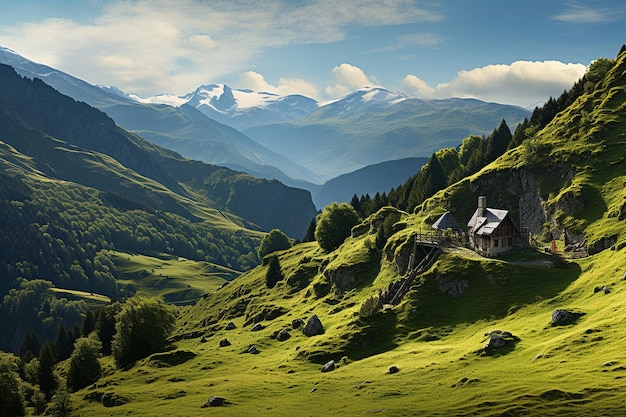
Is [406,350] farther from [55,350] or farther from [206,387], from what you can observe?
[55,350]

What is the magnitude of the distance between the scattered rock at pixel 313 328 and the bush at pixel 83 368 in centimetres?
4961

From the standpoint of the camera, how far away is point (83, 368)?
4636 inches

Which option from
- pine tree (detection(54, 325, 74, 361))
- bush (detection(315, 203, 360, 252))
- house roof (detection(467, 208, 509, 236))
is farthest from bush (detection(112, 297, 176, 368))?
house roof (detection(467, 208, 509, 236))

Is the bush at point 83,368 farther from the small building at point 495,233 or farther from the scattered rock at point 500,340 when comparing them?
the scattered rock at point 500,340

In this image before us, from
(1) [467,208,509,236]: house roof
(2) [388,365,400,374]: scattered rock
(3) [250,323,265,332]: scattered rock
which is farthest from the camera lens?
(3) [250,323,265,332]: scattered rock

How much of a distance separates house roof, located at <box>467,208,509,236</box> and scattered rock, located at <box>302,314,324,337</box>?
33444 mm

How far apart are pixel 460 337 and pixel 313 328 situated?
31.0 metres

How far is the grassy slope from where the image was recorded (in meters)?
55.0

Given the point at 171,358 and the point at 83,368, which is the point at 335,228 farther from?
the point at 83,368

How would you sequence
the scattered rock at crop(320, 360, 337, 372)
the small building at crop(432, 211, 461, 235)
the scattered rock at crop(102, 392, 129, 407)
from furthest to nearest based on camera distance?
1. the small building at crop(432, 211, 461, 235)
2. the scattered rock at crop(320, 360, 337, 372)
3. the scattered rock at crop(102, 392, 129, 407)

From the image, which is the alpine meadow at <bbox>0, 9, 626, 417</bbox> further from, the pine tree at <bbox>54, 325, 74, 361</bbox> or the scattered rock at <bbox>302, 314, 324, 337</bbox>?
the pine tree at <bbox>54, 325, 74, 361</bbox>

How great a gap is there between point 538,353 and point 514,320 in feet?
47.7

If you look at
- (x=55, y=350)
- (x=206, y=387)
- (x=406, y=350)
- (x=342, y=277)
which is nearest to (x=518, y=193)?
(x=342, y=277)

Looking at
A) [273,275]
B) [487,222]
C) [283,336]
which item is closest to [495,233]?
[487,222]
